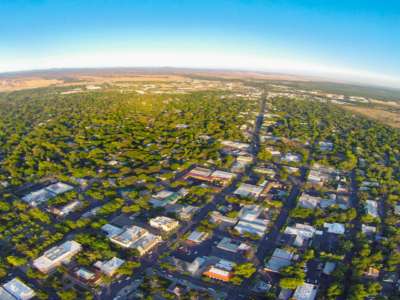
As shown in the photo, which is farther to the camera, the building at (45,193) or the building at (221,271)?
the building at (45,193)

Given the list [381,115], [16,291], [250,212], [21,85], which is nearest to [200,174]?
[250,212]

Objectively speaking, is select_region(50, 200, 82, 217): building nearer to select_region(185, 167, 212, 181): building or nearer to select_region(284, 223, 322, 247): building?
select_region(185, 167, 212, 181): building

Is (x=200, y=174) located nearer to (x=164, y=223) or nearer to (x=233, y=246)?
(x=164, y=223)

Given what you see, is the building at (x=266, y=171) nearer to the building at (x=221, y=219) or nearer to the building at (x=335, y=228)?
the building at (x=335, y=228)

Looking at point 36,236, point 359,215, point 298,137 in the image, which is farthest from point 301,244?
point 298,137

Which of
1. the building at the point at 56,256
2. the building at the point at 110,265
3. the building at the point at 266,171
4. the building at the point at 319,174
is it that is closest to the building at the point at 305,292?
the building at the point at 110,265

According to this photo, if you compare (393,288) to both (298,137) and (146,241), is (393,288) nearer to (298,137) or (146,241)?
(146,241)

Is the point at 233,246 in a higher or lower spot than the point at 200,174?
lower
